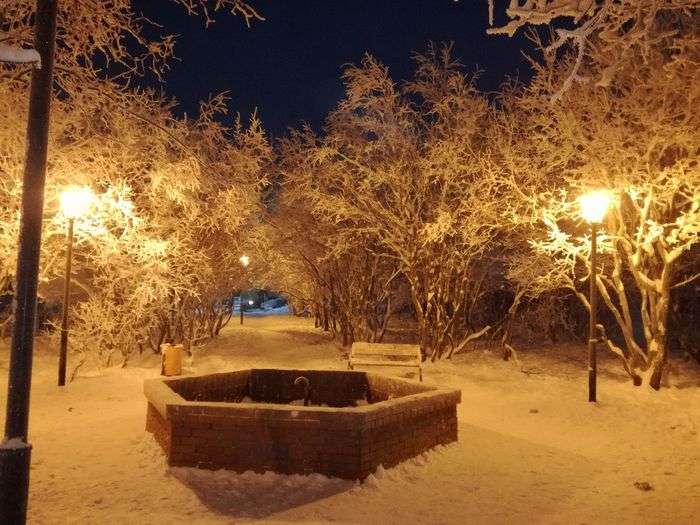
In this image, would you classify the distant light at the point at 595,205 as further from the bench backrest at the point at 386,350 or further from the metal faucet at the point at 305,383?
the metal faucet at the point at 305,383

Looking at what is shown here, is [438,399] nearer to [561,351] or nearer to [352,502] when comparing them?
[352,502]

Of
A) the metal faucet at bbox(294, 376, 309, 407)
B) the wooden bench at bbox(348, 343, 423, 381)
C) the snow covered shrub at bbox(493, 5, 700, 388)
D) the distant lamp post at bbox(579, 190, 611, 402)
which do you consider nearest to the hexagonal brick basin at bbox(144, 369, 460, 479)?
the metal faucet at bbox(294, 376, 309, 407)

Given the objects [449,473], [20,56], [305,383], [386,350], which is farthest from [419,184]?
[20,56]

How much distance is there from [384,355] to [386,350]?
0.17 m

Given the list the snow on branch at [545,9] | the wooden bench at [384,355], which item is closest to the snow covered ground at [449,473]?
the wooden bench at [384,355]

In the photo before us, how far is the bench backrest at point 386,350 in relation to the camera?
14.5 metres

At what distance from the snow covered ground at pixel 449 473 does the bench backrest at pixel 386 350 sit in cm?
184

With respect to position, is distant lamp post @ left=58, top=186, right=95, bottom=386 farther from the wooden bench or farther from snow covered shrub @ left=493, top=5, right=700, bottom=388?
snow covered shrub @ left=493, top=5, right=700, bottom=388

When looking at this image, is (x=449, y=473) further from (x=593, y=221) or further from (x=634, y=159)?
(x=634, y=159)

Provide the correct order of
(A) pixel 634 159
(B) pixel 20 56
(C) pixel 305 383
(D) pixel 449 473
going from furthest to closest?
(A) pixel 634 159
(C) pixel 305 383
(D) pixel 449 473
(B) pixel 20 56

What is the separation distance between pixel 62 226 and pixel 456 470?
10.1m

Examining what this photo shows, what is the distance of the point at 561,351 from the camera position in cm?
2056

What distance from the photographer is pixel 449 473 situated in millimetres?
7258

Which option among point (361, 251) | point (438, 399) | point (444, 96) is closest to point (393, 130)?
point (444, 96)
